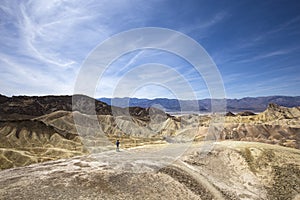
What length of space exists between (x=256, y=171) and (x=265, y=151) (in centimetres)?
491

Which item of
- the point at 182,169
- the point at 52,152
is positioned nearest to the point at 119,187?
the point at 182,169

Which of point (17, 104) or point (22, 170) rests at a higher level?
point (17, 104)

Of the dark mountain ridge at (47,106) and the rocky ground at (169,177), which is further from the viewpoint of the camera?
the dark mountain ridge at (47,106)

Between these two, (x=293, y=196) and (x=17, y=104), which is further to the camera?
(x=17, y=104)

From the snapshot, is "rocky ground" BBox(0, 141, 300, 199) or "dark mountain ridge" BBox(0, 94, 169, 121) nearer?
"rocky ground" BBox(0, 141, 300, 199)

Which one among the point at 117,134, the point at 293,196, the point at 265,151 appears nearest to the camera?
the point at 293,196

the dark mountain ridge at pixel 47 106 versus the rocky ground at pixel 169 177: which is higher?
the dark mountain ridge at pixel 47 106

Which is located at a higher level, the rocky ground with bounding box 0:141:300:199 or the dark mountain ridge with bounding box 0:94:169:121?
the dark mountain ridge with bounding box 0:94:169:121

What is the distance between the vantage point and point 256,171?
98.1 feet

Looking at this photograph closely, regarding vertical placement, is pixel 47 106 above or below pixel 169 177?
above

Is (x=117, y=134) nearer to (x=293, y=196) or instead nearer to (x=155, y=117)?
(x=155, y=117)

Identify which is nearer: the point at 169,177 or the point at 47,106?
the point at 169,177

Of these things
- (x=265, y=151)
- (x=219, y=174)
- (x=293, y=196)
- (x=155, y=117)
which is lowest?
(x=293, y=196)

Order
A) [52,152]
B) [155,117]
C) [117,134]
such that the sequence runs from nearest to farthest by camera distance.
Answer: [52,152]
[117,134]
[155,117]
